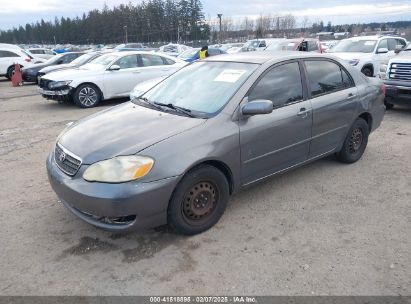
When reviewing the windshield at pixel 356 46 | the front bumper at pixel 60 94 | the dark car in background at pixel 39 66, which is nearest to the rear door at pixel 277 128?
the front bumper at pixel 60 94

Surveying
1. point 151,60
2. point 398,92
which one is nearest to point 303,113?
point 398,92

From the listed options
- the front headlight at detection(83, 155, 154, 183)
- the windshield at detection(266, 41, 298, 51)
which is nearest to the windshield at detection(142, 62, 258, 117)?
the front headlight at detection(83, 155, 154, 183)

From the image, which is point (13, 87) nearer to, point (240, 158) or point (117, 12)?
point (240, 158)

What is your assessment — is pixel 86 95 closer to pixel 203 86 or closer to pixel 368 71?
pixel 203 86

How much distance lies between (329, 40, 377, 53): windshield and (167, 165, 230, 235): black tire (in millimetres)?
10813

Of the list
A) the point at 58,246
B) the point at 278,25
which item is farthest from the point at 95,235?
the point at 278,25

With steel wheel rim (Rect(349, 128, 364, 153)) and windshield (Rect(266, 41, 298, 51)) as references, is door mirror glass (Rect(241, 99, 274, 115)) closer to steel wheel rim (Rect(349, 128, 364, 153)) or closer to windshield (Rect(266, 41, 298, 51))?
steel wheel rim (Rect(349, 128, 364, 153))

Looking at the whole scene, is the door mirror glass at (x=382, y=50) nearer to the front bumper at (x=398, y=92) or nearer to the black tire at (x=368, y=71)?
the black tire at (x=368, y=71)

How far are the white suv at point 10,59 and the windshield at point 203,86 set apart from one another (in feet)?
55.8

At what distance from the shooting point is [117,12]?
3531 inches

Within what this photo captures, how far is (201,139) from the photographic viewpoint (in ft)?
10.9

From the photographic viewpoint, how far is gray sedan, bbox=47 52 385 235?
10.1 feet

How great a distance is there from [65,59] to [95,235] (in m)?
15.5

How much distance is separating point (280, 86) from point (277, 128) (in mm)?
502
